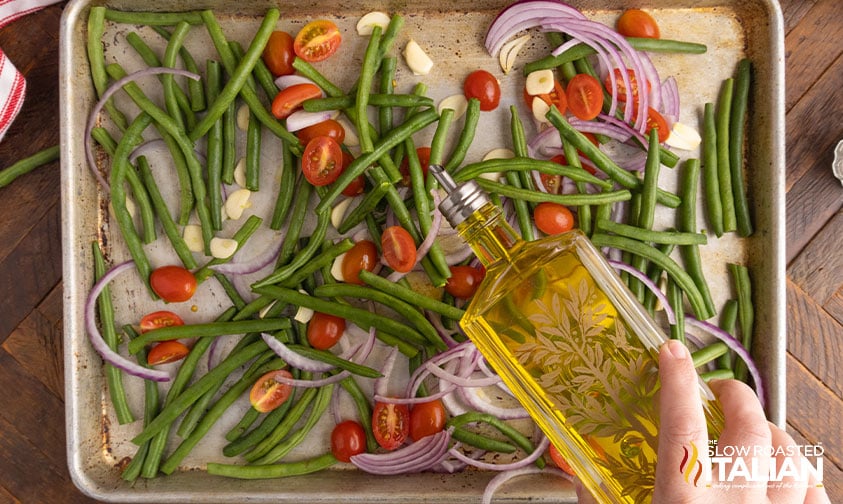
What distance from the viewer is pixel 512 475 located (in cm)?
258

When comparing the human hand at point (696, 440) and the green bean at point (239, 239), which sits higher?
the human hand at point (696, 440)

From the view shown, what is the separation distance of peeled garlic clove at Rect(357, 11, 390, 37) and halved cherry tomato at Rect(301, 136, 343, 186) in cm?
51

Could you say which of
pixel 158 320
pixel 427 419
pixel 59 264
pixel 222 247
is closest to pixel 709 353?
pixel 427 419

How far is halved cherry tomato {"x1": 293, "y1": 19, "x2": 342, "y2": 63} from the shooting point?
2.58 metres

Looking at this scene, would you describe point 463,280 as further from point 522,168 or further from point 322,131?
point 322,131

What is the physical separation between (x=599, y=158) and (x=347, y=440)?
1576mm

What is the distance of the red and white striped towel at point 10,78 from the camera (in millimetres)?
2676

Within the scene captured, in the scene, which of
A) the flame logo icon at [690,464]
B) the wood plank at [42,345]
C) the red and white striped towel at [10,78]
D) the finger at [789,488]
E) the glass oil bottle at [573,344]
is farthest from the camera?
the wood plank at [42,345]

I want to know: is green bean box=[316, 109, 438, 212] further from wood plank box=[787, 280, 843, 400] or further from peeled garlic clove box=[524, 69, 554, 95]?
wood plank box=[787, 280, 843, 400]

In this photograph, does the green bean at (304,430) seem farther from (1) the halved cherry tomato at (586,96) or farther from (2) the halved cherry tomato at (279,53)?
(1) the halved cherry tomato at (586,96)

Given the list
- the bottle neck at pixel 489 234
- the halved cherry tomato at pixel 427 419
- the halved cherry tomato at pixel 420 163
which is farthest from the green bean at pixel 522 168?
the halved cherry tomato at pixel 427 419

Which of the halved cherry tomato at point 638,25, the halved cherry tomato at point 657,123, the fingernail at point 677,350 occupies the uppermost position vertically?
the halved cherry tomato at point 638,25

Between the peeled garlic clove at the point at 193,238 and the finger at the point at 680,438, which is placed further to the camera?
the peeled garlic clove at the point at 193,238

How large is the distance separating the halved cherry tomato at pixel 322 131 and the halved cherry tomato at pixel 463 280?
2.47 feet
